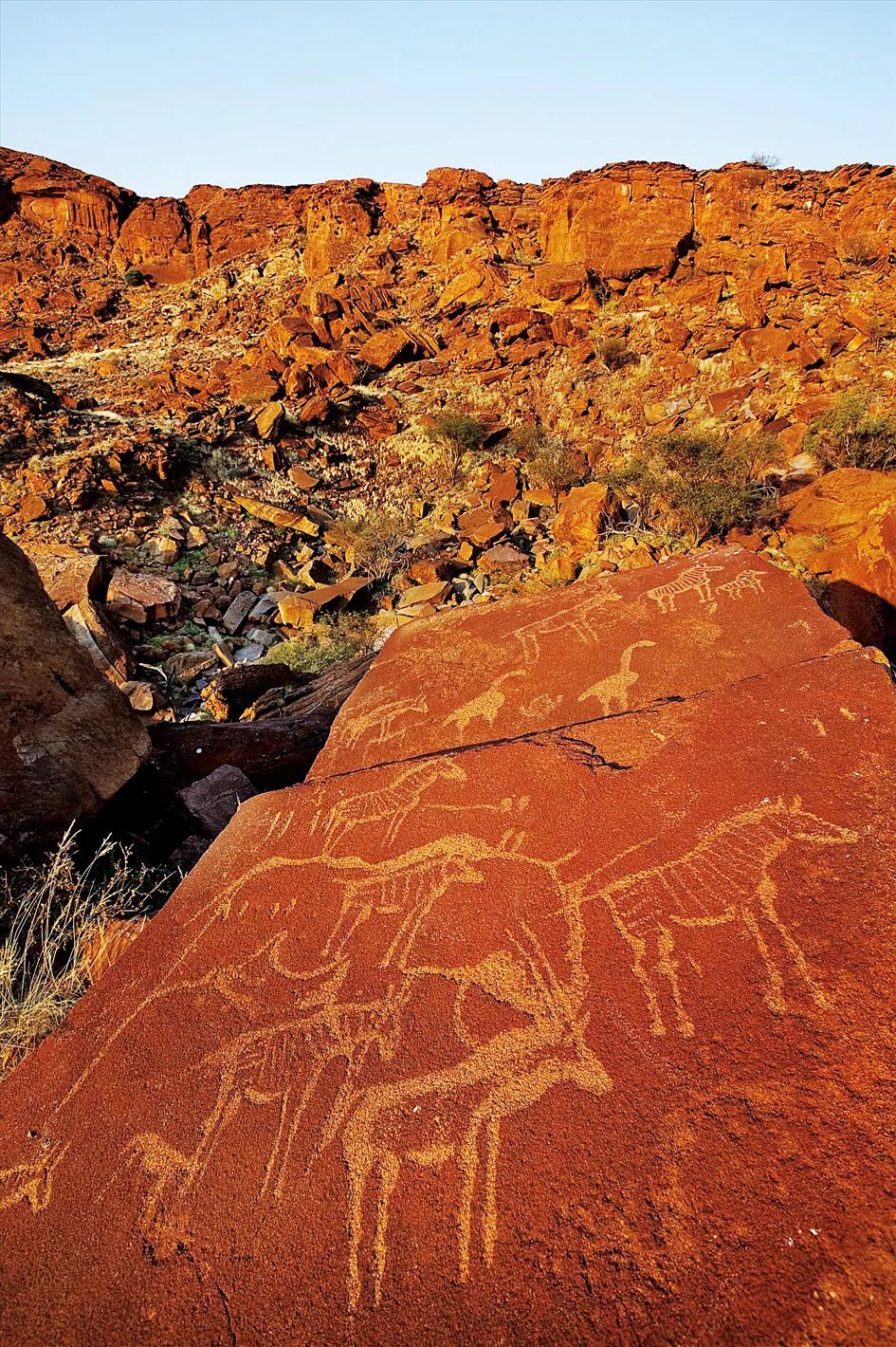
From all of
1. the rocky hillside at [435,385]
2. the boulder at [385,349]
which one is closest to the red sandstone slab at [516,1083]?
the rocky hillside at [435,385]

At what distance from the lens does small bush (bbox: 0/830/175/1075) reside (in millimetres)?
1743

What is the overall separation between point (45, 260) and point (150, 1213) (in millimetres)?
36243

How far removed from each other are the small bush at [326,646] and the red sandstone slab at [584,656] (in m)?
3.32

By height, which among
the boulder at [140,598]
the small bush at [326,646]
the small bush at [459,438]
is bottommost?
the small bush at [326,646]

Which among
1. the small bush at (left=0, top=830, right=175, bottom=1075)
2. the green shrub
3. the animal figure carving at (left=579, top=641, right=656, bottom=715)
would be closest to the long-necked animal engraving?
the animal figure carving at (left=579, top=641, right=656, bottom=715)

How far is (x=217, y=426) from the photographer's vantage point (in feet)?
42.8

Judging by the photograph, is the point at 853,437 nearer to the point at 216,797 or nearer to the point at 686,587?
the point at 686,587

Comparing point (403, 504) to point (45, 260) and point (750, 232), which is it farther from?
point (45, 260)

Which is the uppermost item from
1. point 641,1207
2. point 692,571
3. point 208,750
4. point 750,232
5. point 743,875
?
point 750,232

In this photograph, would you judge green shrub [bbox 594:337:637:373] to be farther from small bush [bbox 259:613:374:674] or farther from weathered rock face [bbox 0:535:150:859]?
weathered rock face [bbox 0:535:150:859]

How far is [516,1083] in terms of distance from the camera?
993 millimetres

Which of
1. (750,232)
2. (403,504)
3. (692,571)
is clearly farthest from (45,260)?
(692,571)

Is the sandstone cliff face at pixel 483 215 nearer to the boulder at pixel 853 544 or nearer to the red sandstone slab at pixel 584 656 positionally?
the boulder at pixel 853 544

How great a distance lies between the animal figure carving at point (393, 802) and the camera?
5.51 ft
